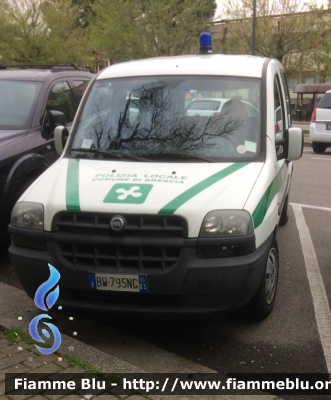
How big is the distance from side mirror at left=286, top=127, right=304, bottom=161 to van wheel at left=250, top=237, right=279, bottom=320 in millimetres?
928

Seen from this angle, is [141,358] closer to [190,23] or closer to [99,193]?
[99,193]

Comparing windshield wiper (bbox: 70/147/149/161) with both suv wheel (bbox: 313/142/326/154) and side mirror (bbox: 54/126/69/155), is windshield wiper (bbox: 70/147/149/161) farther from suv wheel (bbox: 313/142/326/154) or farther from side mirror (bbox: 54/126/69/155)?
suv wheel (bbox: 313/142/326/154)

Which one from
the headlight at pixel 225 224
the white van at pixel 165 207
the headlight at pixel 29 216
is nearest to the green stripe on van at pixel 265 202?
the white van at pixel 165 207

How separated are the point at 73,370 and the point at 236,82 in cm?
282

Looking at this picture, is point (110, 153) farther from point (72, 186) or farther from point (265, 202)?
point (265, 202)

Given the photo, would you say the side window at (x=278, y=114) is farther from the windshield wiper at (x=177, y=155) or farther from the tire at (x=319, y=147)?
the tire at (x=319, y=147)

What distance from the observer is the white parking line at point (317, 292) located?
432 centimetres

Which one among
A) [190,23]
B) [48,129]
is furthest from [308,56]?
[48,129]

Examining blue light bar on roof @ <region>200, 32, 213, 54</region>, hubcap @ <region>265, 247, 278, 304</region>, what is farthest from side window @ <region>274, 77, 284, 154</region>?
blue light bar on roof @ <region>200, 32, 213, 54</region>

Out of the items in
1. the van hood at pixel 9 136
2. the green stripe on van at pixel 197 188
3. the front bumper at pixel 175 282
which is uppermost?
the van hood at pixel 9 136

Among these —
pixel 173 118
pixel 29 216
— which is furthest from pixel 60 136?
pixel 29 216

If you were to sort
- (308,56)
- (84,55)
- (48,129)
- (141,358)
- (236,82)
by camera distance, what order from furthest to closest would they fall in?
(308,56) < (84,55) < (48,129) < (236,82) < (141,358)

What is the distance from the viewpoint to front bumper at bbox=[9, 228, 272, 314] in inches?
153

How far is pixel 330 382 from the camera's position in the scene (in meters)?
3.70
